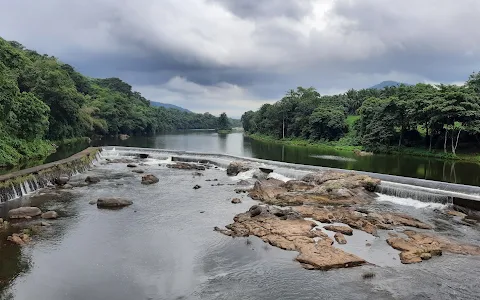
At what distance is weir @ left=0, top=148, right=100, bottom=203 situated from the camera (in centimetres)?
2042

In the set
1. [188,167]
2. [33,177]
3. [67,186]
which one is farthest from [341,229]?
[188,167]

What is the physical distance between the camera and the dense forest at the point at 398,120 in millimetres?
39812

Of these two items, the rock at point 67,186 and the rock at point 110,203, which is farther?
the rock at point 67,186

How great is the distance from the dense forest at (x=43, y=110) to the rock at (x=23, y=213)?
11.0 meters

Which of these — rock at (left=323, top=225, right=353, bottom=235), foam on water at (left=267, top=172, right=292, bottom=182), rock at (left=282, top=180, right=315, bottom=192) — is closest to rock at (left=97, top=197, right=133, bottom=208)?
rock at (left=282, top=180, right=315, bottom=192)

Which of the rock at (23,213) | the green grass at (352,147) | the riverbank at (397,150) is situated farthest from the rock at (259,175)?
the green grass at (352,147)

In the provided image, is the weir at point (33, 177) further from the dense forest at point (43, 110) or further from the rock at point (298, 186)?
the rock at point (298, 186)

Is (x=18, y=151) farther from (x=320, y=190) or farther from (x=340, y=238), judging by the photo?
(x=340, y=238)

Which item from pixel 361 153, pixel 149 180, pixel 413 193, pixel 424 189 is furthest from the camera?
pixel 361 153

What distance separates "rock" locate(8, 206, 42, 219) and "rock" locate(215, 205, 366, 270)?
8.79 meters

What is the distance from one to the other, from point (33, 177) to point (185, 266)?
15.5m

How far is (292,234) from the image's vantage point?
611 inches

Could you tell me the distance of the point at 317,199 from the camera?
21.6m

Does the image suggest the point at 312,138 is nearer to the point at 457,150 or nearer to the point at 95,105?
the point at 457,150
